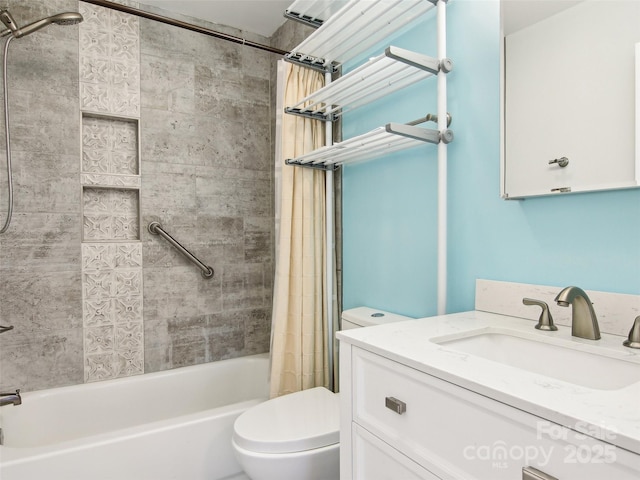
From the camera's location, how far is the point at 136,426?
166 centimetres

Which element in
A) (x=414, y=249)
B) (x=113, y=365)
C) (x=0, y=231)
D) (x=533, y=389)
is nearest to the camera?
(x=533, y=389)

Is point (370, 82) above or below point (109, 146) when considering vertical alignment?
above

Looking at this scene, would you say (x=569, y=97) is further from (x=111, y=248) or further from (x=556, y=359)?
(x=111, y=248)

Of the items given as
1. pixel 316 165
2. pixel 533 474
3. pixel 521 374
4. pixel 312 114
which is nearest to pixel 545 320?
pixel 521 374

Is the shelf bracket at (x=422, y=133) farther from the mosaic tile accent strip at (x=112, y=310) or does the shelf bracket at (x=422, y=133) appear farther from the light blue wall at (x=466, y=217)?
the mosaic tile accent strip at (x=112, y=310)

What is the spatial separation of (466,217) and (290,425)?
948 mm

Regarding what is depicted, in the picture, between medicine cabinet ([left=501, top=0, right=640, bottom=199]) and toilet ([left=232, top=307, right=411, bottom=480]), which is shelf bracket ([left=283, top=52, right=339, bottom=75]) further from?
toilet ([left=232, top=307, right=411, bottom=480])

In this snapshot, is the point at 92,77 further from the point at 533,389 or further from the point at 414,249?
the point at 533,389

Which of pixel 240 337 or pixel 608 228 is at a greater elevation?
pixel 608 228

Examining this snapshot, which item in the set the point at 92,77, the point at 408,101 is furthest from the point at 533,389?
the point at 92,77

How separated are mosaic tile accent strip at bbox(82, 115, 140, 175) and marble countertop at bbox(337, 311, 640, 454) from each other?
1716mm

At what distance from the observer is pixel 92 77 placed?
2.03 meters

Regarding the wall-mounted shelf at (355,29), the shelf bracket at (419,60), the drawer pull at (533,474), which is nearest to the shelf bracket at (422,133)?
the shelf bracket at (419,60)

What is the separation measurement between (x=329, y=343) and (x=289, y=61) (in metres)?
1.35
